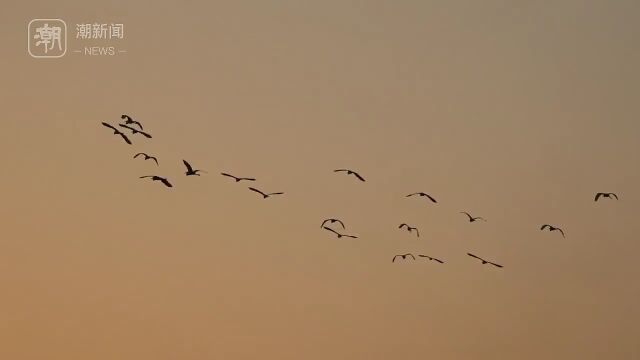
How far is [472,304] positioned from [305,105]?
703 mm

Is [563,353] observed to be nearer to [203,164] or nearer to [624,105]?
[624,105]

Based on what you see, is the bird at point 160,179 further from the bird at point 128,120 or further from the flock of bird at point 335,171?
the bird at point 128,120

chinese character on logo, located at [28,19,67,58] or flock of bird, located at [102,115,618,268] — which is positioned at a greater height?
chinese character on logo, located at [28,19,67,58]

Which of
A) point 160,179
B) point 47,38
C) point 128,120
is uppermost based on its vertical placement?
point 47,38

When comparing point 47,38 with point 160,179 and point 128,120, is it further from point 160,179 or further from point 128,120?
point 160,179

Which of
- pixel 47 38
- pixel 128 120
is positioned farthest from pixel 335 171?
pixel 47 38

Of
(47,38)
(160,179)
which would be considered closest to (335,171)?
(160,179)

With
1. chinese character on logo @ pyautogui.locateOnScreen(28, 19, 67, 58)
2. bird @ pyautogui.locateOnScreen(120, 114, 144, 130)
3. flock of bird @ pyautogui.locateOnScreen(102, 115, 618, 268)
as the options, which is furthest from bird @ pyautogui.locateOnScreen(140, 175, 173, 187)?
chinese character on logo @ pyautogui.locateOnScreen(28, 19, 67, 58)

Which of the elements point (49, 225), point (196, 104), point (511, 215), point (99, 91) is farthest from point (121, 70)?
point (511, 215)

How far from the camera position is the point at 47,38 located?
183 centimetres

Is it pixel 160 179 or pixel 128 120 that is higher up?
pixel 128 120

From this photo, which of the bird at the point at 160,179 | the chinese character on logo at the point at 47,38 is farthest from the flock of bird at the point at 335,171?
the chinese character on logo at the point at 47,38

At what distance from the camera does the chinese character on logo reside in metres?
1.82

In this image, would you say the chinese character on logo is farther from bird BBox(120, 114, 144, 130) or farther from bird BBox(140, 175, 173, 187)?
bird BBox(140, 175, 173, 187)
